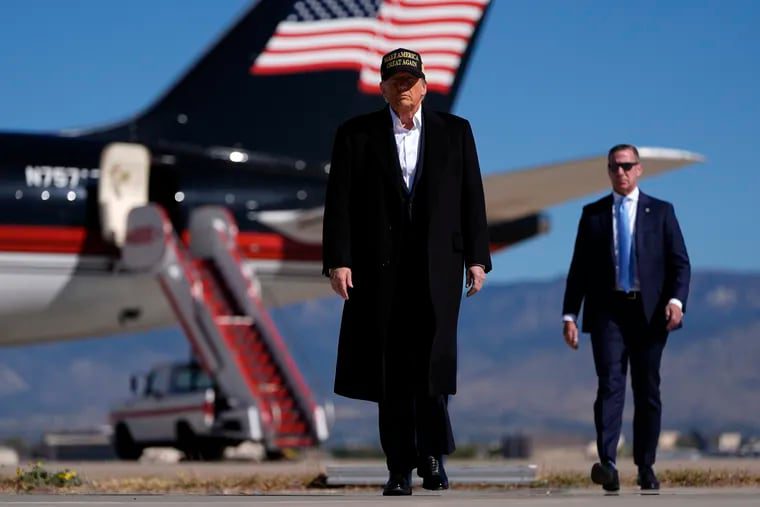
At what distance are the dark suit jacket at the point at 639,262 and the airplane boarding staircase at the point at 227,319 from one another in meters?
14.3

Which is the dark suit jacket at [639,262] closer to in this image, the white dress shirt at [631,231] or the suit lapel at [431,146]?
the white dress shirt at [631,231]

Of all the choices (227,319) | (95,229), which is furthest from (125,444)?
(95,229)

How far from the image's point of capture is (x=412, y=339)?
8.15m

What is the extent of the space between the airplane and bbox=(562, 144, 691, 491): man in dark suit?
13985mm

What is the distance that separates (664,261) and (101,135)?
64.8 ft

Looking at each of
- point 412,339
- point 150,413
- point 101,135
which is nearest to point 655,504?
point 412,339

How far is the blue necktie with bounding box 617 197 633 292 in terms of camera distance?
9898 millimetres

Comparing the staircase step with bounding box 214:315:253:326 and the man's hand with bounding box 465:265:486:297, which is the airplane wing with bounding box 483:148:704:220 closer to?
the staircase step with bounding box 214:315:253:326

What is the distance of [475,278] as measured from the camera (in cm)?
816

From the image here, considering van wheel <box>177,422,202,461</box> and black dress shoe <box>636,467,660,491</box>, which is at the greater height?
black dress shoe <box>636,467,660,491</box>

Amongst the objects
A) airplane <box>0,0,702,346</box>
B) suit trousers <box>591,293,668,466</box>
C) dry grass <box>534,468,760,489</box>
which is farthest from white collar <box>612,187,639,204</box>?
airplane <box>0,0,702,346</box>

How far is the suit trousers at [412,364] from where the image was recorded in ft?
26.7

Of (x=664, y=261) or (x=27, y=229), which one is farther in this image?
(x=27, y=229)

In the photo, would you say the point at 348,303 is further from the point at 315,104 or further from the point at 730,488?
the point at 315,104
